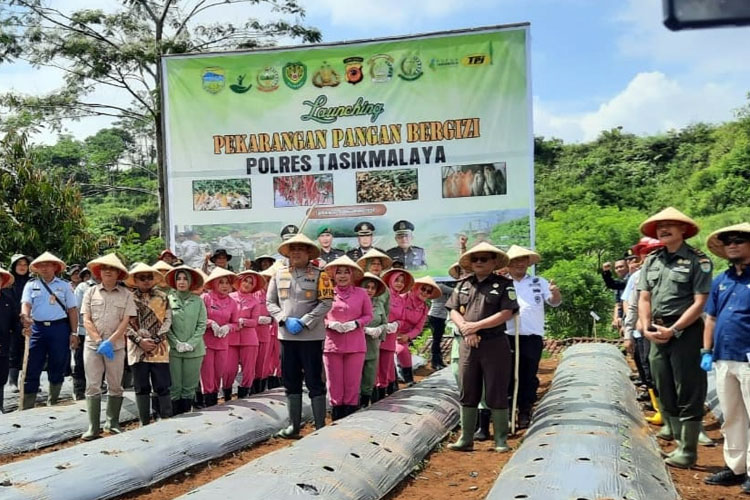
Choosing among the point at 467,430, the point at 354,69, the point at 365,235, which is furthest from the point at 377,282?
the point at 354,69

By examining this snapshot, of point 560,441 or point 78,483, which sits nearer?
point 78,483

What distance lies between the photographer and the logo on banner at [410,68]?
12555 millimetres

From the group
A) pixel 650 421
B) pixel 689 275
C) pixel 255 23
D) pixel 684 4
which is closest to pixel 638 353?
pixel 650 421

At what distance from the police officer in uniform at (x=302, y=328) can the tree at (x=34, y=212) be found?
7.96m

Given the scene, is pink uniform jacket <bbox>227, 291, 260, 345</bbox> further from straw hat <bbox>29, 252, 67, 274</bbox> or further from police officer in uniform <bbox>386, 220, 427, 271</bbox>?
police officer in uniform <bbox>386, 220, 427, 271</bbox>

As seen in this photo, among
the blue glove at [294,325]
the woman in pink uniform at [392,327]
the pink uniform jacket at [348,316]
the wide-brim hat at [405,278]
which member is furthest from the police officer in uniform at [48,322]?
the wide-brim hat at [405,278]

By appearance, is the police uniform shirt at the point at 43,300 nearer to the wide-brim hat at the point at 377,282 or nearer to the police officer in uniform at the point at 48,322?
the police officer in uniform at the point at 48,322

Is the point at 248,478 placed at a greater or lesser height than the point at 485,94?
lesser

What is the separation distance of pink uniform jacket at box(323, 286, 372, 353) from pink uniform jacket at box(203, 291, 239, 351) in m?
1.63

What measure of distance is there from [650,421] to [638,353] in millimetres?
980

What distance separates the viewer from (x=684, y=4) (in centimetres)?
120

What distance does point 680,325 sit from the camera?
507 cm

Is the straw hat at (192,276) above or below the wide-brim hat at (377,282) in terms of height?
above

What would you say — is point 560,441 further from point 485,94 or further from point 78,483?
point 485,94
